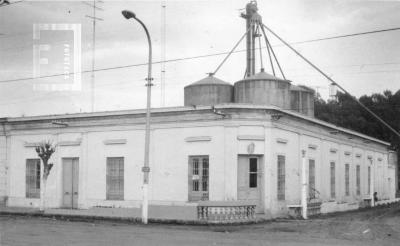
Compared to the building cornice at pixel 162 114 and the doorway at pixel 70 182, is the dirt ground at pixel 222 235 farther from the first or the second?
the doorway at pixel 70 182

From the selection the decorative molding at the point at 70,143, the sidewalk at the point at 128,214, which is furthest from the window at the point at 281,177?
the decorative molding at the point at 70,143

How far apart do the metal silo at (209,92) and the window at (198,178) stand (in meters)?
4.61

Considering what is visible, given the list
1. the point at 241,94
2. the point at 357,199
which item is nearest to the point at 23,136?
the point at 241,94

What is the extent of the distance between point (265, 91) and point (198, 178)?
6.17 meters

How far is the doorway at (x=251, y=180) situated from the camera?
2548 centimetres

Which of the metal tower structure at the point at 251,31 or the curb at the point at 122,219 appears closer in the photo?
the curb at the point at 122,219

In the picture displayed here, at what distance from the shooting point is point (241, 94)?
96.8ft

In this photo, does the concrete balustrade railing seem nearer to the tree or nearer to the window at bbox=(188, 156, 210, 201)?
the window at bbox=(188, 156, 210, 201)

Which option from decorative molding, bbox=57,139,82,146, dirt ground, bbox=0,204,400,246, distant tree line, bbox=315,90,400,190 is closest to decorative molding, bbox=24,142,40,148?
decorative molding, bbox=57,139,82,146

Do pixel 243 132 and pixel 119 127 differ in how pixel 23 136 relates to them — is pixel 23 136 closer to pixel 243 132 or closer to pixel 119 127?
pixel 119 127

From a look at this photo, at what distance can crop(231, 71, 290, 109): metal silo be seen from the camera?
94.6 ft

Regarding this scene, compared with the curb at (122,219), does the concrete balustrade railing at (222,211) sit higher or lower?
higher

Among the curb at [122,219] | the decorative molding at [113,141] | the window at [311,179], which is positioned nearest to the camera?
the curb at [122,219]

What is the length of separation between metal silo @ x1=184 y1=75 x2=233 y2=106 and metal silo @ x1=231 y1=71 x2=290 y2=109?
1035mm
